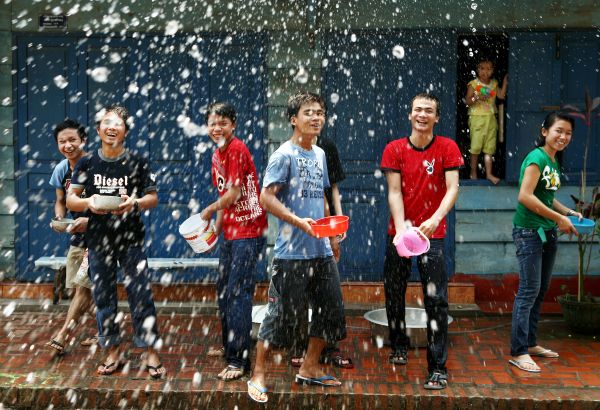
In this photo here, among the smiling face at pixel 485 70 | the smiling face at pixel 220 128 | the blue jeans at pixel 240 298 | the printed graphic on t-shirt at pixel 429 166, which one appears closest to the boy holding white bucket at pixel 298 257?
the blue jeans at pixel 240 298

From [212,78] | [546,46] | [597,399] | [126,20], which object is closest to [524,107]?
[546,46]

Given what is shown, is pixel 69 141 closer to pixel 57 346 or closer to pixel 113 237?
pixel 113 237

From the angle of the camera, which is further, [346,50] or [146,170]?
[346,50]

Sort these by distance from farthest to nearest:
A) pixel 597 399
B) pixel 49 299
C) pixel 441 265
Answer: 1. pixel 49 299
2. pixel 441 265
3. pixel 597 399

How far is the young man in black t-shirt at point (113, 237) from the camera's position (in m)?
5.54

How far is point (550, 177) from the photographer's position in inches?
229

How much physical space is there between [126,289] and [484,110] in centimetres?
486

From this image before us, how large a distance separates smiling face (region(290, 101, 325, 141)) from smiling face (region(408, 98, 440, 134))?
82cm

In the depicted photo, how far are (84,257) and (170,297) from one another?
7.48 ft

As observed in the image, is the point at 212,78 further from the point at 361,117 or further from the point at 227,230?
the point at 227,230

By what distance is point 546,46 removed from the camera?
8227 millimetres

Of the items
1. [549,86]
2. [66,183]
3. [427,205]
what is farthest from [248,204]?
[549,86]

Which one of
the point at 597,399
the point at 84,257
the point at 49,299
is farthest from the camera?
the point at 49,299

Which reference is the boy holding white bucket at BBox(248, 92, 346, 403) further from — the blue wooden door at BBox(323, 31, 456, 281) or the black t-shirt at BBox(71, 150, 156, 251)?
the blue wooden door at BBox(323, 31, 456, 281)
